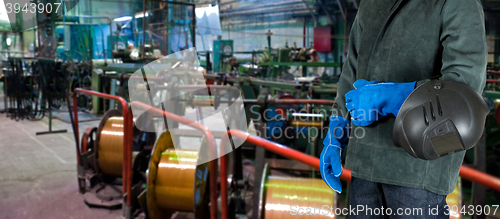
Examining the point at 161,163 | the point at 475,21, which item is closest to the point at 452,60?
the point at 475,21

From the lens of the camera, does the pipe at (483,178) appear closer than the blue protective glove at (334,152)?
No

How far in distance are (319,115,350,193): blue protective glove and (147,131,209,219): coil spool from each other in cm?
201

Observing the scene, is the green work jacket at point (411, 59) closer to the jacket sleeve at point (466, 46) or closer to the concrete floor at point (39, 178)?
→ the jacket sleeve at point (466, 46)

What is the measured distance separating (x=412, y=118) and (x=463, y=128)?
12cm

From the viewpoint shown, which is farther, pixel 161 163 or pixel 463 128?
pixel 161 163

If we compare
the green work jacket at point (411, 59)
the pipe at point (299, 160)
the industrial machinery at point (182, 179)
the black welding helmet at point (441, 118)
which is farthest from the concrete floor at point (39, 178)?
the black welding helmet at point (441, 118)

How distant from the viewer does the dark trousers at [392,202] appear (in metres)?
1.13

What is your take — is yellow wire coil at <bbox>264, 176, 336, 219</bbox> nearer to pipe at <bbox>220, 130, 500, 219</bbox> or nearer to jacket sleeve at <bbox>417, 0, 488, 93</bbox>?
pipe at <bbox>220, 130, 500, 219</bbox>

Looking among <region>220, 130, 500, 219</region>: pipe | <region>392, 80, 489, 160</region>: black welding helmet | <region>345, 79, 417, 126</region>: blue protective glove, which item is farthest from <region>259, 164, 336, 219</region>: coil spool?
<region>392, 80, 489, 160</region>: black welding helmet

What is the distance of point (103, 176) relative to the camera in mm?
4258

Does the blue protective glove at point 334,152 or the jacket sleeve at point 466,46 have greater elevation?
the jacket sleeve at point 466,46

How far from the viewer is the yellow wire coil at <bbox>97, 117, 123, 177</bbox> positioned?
404 centimetres

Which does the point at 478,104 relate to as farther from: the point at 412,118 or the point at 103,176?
the point at 103,176

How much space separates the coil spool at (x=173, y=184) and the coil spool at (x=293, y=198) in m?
0.80
